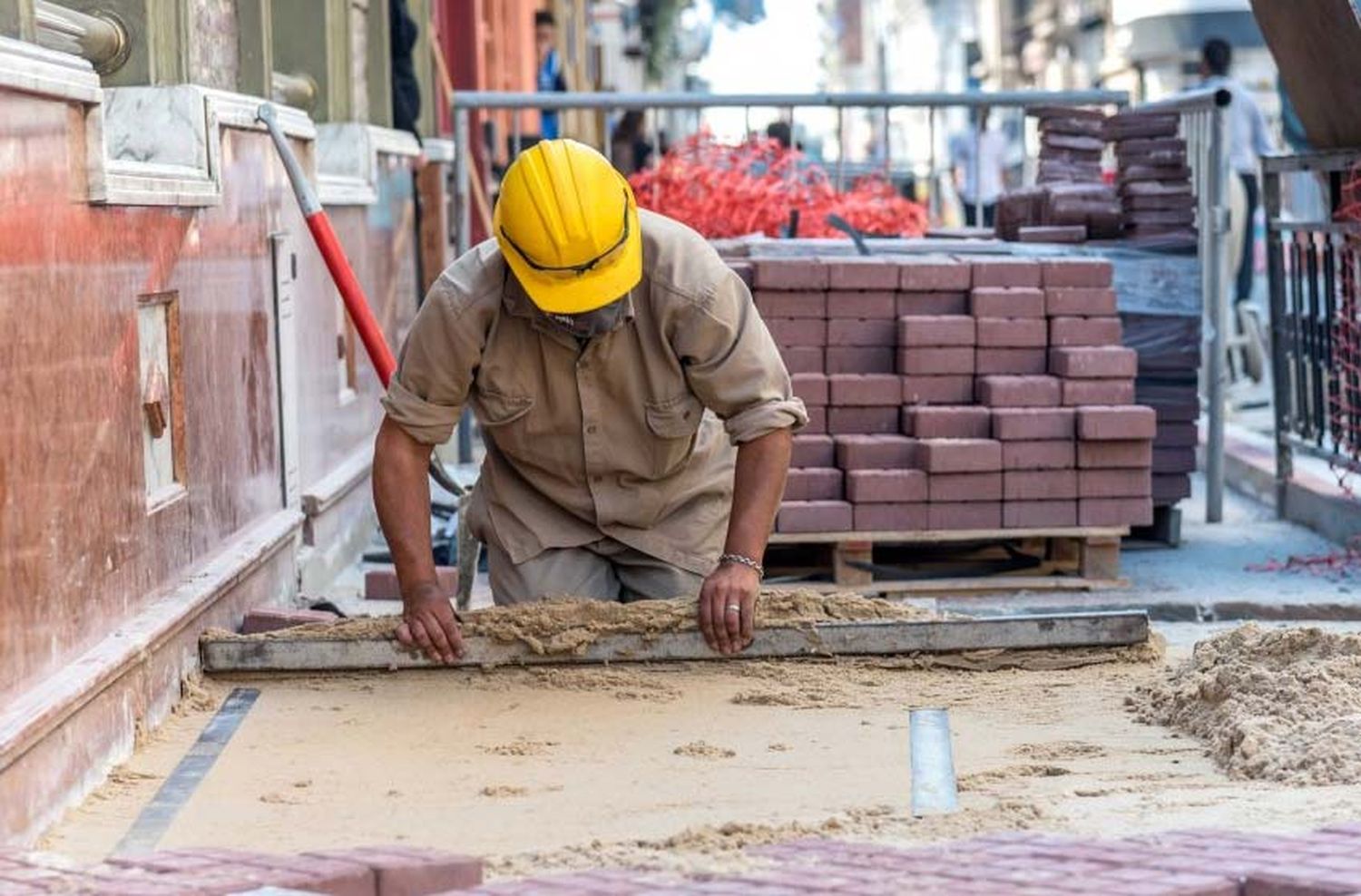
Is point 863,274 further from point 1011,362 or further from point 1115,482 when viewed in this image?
point 1115,482

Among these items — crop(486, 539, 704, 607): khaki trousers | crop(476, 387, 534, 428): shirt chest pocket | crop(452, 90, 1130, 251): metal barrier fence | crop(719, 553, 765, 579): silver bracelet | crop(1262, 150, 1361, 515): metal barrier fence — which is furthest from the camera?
crop(452, 90, 1130, 251): metal barrier fence

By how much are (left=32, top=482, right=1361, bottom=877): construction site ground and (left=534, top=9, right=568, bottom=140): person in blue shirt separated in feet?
40.7

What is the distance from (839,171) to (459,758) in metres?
9.53

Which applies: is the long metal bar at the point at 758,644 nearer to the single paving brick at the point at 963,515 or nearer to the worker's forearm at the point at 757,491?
the worker's forearm at the point at 757,491

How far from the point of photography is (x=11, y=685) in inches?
195

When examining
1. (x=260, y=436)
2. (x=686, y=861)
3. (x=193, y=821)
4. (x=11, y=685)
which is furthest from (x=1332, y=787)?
(x=260, y=436)

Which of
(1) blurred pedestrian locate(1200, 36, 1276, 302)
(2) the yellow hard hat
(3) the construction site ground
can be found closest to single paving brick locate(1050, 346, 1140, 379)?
(3) the construction site ground

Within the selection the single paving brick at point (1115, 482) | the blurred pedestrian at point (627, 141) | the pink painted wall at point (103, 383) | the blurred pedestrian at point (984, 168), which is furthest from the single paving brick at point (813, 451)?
the blurred pedestrian at point (984, 168)

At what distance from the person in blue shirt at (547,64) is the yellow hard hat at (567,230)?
12.5 metres

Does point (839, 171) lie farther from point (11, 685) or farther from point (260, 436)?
point (11, 685)

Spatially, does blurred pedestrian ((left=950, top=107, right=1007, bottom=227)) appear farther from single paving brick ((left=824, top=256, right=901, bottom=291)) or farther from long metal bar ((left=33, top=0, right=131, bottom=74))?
long metal bar ((left=33, top=0, right=131, bottom=74))

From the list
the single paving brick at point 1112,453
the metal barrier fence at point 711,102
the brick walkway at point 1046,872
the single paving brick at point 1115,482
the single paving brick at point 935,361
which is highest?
the metal barrier fence at point 711,102

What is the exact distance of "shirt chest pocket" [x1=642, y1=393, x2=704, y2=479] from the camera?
6582 millimetres

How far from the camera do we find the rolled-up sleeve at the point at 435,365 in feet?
20.7
